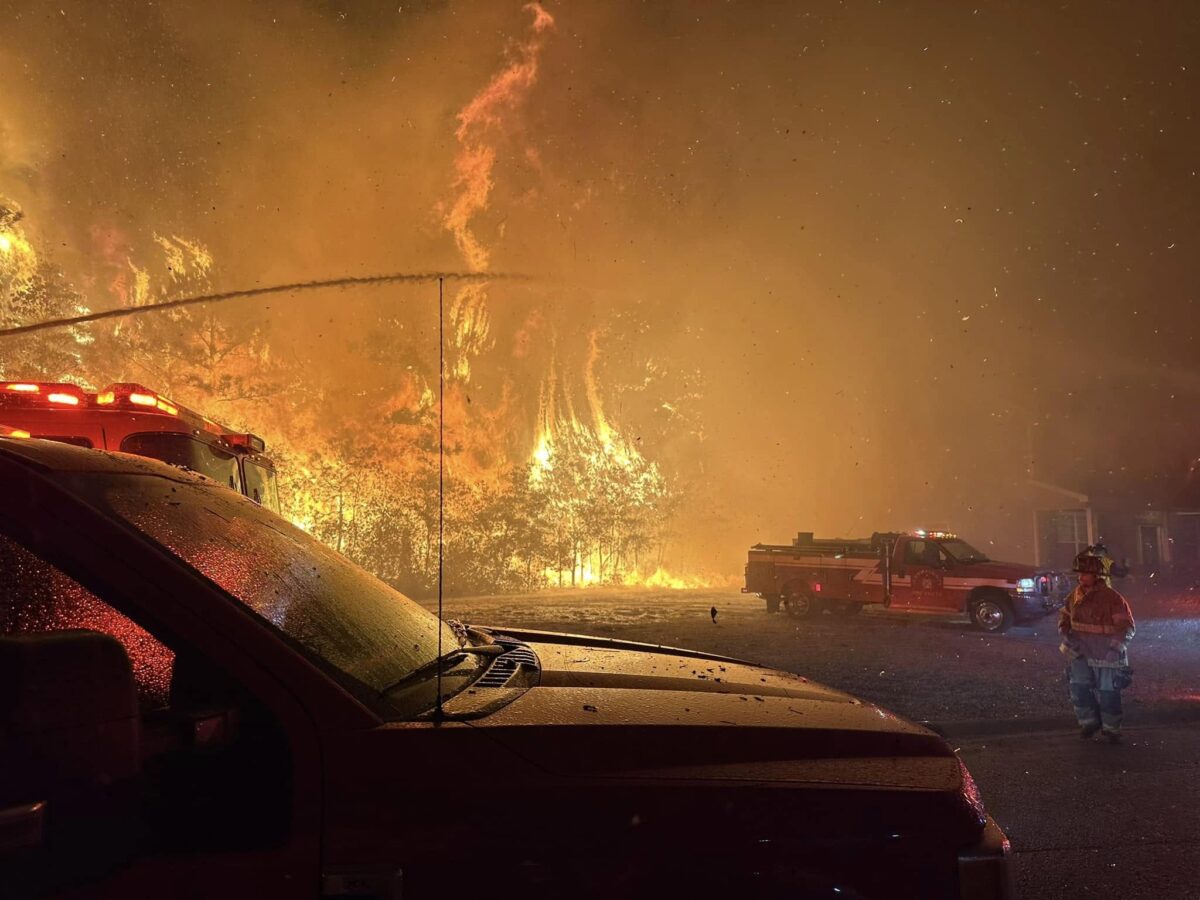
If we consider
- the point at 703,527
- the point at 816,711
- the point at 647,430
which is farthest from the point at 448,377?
the point at 816,711

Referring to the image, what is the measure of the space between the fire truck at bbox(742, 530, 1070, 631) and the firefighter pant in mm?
8680

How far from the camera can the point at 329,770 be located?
1.22 metres

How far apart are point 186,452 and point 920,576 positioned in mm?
13915

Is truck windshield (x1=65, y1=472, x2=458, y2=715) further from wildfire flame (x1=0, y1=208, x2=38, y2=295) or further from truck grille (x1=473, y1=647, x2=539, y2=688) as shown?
wildfire flame (x1=0, y1=208, x2=38, y2=295)

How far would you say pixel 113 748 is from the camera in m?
1.01

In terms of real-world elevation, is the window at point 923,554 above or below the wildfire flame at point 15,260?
below

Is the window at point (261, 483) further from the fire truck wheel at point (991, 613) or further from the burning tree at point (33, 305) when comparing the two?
the burning tree at point (33, 305)

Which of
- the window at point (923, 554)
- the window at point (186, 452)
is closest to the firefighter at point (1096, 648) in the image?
the window at point (186, 452)

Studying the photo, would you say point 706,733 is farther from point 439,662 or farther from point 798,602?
point 798,602

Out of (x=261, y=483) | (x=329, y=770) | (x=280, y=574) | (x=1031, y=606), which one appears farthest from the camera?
(x=1031, y=606)

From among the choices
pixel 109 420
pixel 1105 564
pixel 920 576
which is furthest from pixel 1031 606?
pixel 109 420

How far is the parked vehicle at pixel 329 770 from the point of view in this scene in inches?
41.3

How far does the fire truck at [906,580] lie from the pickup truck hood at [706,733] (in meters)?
14.2

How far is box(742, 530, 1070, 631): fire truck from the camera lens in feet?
46.4
